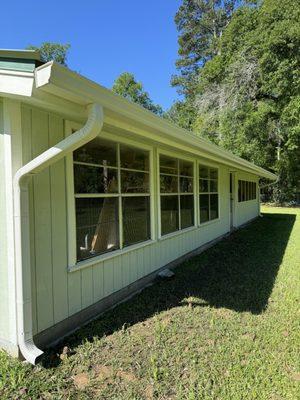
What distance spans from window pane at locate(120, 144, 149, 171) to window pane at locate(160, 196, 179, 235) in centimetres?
90

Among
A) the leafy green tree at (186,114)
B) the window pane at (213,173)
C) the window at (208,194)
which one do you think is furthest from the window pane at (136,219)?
the leafy green tree at (186,114)

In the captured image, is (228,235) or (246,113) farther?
(246,113)

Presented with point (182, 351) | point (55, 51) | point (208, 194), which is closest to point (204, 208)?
point (208, 194)

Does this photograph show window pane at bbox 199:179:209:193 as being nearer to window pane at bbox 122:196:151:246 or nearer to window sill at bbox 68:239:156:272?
window pane at bbox 122:196:151:246

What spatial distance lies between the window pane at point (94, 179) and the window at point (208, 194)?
161 inches

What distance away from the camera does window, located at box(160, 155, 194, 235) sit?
623 cm

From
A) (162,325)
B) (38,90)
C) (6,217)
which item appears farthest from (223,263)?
(38,90)

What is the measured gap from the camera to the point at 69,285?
3.69 meters

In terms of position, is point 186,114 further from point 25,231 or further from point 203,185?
point 25,231

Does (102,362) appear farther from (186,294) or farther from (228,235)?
(228,235)

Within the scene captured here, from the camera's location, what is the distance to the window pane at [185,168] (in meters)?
7.09

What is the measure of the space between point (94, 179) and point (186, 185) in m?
3.58

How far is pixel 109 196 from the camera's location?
14.7ft

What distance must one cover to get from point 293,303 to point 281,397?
2.20m
